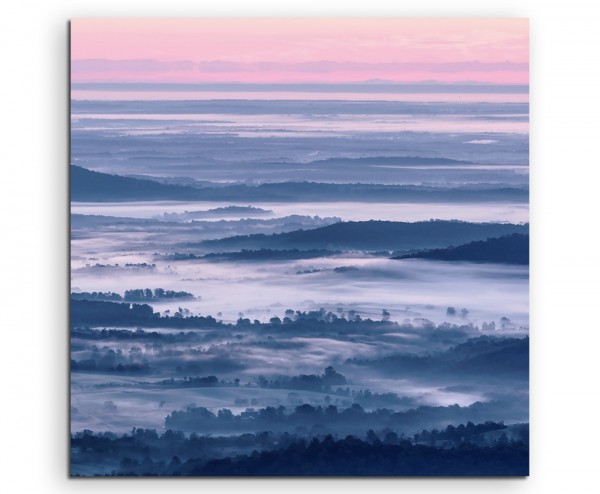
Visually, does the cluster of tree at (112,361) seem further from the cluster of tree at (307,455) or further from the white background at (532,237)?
the cluster of tree at (307,455)

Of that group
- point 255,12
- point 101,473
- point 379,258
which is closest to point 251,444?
point 101,473

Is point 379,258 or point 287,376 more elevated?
point 379,258

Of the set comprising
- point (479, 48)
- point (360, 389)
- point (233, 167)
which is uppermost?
point (479, 48)

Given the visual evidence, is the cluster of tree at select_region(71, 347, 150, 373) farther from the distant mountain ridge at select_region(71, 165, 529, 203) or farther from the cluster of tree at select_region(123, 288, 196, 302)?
the distant mountain ridge at select_region(71, 165, 529, 203)

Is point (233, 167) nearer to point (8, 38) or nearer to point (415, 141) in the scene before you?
point (415, 141)

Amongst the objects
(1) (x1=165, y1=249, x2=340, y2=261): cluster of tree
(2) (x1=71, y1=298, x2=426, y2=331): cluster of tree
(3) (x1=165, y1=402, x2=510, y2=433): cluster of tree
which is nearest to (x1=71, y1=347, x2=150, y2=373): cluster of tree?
(2) (x1=71, y1=298, x2=426, y2=331): cluster of tree

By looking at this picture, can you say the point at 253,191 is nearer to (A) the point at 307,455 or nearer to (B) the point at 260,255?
(B) the point at 260,255
